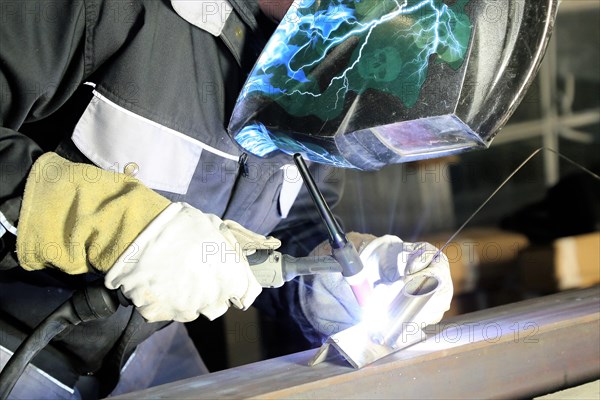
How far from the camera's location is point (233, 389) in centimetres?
104

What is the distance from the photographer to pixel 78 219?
1.08 meters

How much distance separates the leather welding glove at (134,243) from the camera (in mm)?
1064

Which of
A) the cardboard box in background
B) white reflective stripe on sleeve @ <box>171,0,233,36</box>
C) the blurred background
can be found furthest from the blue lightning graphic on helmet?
the cardboard box in background

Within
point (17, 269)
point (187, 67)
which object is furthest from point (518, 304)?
point (17, 269)

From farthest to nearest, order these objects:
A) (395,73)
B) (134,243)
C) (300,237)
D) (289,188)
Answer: (300,237) < (289,188) < (395,73) < (134,243)

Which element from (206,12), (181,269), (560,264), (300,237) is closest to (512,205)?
(560,264)

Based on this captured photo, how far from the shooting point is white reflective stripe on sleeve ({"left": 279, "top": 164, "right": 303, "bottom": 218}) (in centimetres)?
154

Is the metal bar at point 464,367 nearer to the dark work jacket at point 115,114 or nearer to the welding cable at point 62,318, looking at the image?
the welding cable at point 62,318

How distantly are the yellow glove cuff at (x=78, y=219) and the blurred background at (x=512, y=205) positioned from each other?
1.46 metres

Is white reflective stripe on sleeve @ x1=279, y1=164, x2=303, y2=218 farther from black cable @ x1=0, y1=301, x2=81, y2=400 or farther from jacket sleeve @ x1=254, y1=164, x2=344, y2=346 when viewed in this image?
black cable @ x1=0, y1=301, x2=81, y2=400

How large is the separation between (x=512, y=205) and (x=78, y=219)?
113 inches

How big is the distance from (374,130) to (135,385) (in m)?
0.87

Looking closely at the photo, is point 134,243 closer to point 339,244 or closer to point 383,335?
point 339,244

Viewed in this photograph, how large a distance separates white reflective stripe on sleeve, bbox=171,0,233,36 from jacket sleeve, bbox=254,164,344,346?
18.5 inches
